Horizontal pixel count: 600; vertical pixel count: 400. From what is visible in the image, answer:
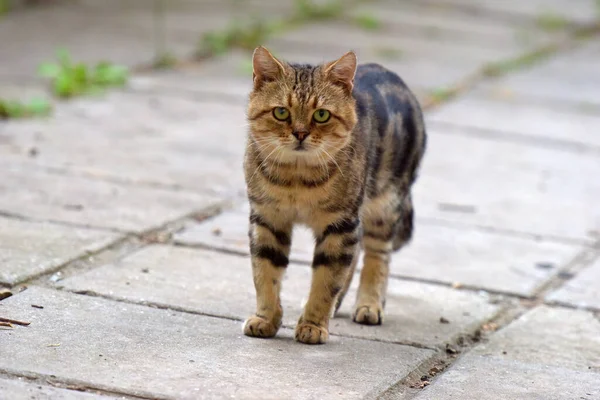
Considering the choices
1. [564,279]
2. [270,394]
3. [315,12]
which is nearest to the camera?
[270,394]

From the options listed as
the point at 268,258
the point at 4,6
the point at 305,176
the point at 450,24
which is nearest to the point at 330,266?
the point at 268,258

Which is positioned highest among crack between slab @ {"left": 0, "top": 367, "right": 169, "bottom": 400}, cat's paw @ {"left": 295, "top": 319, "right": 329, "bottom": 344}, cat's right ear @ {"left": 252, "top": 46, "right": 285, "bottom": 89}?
cat's right ear @ {"left": 252, "top": 46, "right": 285, "bottom": 89}

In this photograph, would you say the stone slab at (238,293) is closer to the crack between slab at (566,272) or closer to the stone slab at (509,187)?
the crack between slab at (566,272)

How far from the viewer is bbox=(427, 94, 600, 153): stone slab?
294 inches

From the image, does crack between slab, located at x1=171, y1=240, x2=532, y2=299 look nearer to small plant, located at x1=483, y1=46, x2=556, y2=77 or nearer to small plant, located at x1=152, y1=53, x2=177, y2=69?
small plant, located at x1=152, y1=53, x2=177, y2=69

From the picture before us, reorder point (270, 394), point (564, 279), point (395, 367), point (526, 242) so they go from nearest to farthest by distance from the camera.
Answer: point (270, 394) < point (395, 367) < point (564, 279) < point (526, 242)

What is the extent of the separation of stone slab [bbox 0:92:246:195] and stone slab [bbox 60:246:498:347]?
1151 mm

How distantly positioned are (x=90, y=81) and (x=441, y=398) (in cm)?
500

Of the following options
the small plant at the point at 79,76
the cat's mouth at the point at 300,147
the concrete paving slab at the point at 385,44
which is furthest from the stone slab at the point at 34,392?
the concrete paving slab at the point at 385,44

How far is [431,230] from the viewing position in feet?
17.8

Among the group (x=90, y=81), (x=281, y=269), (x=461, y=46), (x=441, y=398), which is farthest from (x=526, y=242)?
(x=461, y=46)

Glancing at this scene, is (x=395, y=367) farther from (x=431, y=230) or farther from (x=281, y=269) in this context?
(x=431, y=230)

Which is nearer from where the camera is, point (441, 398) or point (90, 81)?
point (441, 398)

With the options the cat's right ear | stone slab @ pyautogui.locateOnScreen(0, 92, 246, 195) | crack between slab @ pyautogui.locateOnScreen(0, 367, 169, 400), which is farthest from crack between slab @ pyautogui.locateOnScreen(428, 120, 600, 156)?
crack between slab @ pyautogui.locateOnScreen(0, 367, 169, 400)
